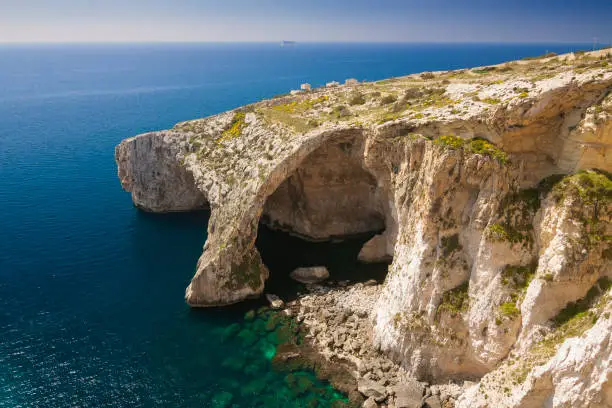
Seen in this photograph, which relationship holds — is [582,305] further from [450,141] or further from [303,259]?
[303,259]

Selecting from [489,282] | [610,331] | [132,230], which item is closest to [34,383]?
[132,230]

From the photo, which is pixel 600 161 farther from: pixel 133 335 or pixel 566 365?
pixel 133 335

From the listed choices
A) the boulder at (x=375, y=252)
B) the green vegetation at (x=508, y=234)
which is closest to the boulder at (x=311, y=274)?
the boulder at (x=375, y=252)

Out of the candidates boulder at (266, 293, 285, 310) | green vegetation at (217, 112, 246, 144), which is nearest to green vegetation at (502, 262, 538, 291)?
boulder at (266, 293, 285, 310)

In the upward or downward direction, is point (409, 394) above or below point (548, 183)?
below

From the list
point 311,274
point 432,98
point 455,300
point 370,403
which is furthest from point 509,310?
point 311,274

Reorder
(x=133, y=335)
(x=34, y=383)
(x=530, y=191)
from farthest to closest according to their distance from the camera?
(x=133, y=335) → (x=34, y=383) → (x=530, y=191)

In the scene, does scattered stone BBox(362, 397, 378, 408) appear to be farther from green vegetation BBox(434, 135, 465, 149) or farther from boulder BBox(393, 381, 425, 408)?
green vegetation BBox(434, 135, 465, 149)
